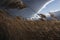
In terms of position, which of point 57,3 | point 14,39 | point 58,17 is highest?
point 57,3

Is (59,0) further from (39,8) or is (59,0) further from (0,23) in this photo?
(0,23)

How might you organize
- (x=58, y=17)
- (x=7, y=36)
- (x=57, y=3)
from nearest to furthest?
(x=7, y=36), (x=58, y=17), (x=57, y=3)

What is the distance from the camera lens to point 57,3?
3.52ft

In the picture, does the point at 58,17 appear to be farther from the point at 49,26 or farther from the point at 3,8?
the point at 3,8

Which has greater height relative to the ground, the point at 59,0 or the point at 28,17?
the point at 59,0

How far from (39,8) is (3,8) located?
0.24m

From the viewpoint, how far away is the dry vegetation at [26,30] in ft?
2.76

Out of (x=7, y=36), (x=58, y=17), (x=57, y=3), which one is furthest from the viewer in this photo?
(x=57, y=3)

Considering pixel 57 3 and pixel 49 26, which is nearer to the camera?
pixel 49 26

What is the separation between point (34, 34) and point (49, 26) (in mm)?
100

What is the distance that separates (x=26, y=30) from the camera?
2.79 ft

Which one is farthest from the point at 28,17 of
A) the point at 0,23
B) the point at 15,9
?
the point at 0,23

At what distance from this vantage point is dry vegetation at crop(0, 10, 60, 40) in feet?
2.76

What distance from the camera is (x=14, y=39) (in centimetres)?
84
